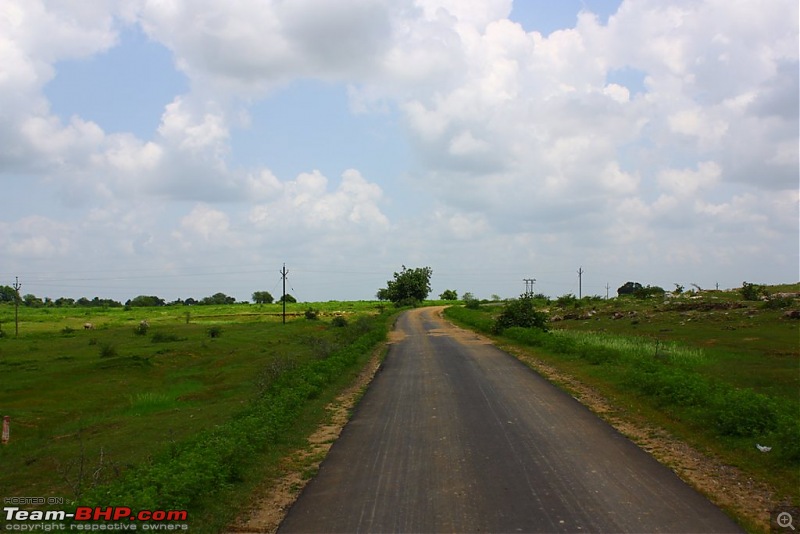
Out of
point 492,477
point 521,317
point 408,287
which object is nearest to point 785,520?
point 492,477

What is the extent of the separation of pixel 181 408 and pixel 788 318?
32.5 meters

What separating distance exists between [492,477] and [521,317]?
27.8 metres

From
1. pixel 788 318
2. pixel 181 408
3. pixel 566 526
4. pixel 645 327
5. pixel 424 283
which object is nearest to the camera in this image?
pixel 566 526

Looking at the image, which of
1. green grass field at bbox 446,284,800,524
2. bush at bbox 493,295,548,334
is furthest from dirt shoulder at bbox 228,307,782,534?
bush at bbox 493,295,548,334

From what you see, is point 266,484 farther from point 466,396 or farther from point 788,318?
point 788,318

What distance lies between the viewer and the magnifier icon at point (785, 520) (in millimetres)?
6637

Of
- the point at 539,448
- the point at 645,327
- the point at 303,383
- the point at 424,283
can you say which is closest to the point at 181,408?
the point at 303,383

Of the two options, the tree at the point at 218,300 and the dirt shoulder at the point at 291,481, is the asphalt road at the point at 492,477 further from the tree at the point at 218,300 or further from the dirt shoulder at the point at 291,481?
the tree at the point at 218,300

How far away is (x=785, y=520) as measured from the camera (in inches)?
267

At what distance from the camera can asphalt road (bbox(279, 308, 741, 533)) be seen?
22.3 feet

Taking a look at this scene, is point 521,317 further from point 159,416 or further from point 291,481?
point 291,481

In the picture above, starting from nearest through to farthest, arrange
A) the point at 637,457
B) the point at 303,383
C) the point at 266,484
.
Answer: the point at 266,484, the point at 637,457, the point at 303,383

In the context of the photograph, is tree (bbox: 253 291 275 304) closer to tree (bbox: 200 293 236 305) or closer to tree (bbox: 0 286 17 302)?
tree (bbox: 200 293 236 305)

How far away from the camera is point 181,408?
65.2 feet
